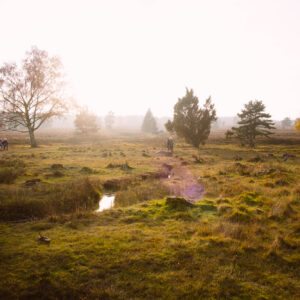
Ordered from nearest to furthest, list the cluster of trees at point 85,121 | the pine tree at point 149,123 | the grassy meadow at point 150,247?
the grassy meadow at point 150,247, the cluster of trees at point 85,121, the pine tree at point 149,123

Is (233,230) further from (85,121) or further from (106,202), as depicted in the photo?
(85,121)

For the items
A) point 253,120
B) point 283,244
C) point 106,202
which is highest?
point 253,120

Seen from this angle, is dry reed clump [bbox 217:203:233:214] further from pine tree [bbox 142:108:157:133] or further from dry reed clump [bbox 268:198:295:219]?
pine tree [bbox 142:108:157:133]

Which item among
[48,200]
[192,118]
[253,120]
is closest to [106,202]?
[48,200]

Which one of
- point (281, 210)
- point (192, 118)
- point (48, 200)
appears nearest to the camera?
point (281, 210)

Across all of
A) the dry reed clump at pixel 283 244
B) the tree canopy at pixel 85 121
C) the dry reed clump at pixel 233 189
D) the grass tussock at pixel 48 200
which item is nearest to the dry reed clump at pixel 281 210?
the dry reed clump at pixel 283 244

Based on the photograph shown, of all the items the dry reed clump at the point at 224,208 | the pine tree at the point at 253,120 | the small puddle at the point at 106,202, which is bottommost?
the small puddle at the point at 106,202

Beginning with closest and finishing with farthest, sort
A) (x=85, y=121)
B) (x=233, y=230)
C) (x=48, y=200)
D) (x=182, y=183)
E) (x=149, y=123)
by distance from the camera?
(x=233, y=230) → (x=48, y=200) → (x=182, y=183) → (x=85, y=121) → (x=149, y=123)

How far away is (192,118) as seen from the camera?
31578mm

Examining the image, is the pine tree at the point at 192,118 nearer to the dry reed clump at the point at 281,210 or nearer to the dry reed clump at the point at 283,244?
the dry reed clump at the point at 281,210

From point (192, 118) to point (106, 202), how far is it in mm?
25161

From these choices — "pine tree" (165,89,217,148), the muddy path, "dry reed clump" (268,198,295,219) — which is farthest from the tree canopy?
"dry reed clump" (268,198,295,219)

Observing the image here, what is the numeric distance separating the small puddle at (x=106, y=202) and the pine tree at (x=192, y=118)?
23.9 meters

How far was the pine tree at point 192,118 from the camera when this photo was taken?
31.2 metres
